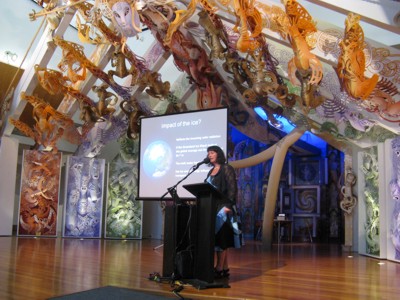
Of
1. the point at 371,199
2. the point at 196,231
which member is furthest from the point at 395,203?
the point at 196,231

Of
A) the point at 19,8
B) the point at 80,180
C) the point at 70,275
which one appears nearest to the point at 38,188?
the point at 80,180

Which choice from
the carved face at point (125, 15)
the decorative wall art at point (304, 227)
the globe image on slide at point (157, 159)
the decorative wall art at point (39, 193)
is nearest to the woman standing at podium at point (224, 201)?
the globe image on slide at point (157, 159)

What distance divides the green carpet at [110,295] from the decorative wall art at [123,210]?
7339mm

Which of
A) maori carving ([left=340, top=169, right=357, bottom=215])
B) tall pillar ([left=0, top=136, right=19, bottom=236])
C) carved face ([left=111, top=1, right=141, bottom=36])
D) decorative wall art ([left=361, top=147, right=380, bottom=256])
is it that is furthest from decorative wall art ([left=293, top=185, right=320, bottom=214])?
carved face ([left=111, top=1, right=141, bottom=36])

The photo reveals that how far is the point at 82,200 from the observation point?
1160 centimetres

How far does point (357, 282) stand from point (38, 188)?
27.7ft

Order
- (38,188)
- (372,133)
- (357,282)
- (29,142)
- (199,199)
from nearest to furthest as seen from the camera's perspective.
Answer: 1. (199,199)
2. (357,282)
3. (372,133)
4. (38,188)
5. (29,142)

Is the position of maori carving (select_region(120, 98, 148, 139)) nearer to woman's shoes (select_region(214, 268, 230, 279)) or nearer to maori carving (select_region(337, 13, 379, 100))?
maori carving (select_region(337, 13, 379, 100))

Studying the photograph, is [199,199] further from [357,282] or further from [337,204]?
[337,204]

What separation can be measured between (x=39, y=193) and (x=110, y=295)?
8.03 metres

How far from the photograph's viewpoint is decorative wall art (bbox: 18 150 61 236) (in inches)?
448

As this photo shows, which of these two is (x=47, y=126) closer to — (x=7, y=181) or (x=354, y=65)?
(x=7, y=181)

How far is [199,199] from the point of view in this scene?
15.9 feet

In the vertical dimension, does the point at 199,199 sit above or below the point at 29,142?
below
